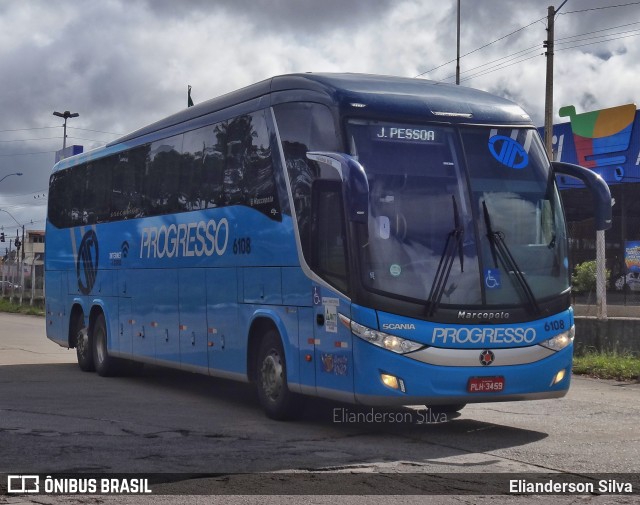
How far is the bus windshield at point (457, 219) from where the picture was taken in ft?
35.3

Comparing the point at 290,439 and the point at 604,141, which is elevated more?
the point at 604,141

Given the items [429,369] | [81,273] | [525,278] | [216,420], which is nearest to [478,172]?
[525,278]

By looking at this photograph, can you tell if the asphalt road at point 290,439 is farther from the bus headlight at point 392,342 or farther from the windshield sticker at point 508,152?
the windshield sticker at point 508,152

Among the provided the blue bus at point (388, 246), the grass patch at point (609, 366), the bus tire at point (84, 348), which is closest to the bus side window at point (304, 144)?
the blue bus at point (388, 246)

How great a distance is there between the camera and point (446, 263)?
425 inches

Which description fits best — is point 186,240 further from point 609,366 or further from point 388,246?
point 609,366

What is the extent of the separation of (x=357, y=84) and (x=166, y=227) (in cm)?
503

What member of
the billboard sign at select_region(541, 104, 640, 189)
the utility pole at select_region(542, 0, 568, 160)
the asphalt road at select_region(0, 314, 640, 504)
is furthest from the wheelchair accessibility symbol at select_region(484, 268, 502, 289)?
the billboard sign at select_region(541, 104, 640, 189)

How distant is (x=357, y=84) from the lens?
11633 millimetres

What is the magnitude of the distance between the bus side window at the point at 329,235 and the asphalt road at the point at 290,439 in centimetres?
160

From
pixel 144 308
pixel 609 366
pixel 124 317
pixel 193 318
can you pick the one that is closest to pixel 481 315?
pixel 193 318

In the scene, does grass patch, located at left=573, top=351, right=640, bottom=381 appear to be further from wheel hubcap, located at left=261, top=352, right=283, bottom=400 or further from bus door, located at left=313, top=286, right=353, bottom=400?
bus door, located at left=313, top=286, right=353, bottom=400

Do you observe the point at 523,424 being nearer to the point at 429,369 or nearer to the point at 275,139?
the point at 429,369

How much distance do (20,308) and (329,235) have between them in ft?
149
